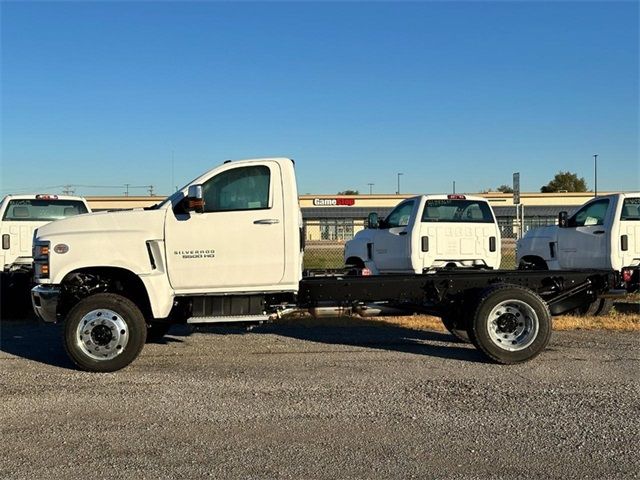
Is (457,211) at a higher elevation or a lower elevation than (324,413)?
higher

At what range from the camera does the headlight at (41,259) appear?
713 cm

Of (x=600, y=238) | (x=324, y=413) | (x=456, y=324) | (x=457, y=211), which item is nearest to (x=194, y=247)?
(x=324, y=413)

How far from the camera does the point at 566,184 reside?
276 ft

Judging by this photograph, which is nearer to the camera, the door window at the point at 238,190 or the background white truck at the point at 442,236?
the door window at the point at 238,190

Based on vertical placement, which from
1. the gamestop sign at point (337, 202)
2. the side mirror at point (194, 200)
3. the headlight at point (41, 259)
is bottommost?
the headlight at point (41, 259)

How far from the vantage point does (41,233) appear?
727cm

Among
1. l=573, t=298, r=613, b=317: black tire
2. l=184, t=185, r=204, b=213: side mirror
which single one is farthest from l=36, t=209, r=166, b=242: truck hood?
l=573, t=298, r=613, b=317: black tire

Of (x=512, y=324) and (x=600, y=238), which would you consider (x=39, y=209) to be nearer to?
(x=512, y=324)

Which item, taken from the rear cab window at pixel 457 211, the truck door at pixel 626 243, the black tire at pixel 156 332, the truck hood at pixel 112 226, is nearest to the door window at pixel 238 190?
the truck hood at pixel 112 226

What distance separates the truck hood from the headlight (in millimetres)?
92

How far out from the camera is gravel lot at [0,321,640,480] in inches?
173

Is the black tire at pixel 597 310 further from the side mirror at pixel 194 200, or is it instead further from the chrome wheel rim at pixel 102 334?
the chrome wheel rim at pixel 102 334

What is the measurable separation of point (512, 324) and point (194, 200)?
384 cm

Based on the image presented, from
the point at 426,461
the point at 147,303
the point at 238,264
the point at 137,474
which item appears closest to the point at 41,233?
the point at 147,303
